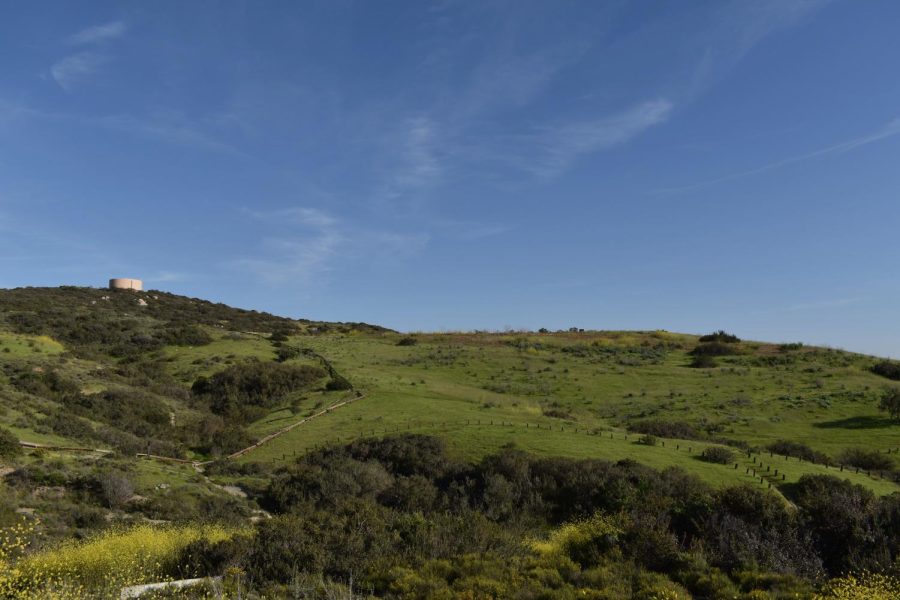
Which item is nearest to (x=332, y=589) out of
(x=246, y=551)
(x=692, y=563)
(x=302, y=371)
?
(x=246, y=551)

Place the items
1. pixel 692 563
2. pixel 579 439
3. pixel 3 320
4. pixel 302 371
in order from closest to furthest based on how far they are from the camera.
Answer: pixel 692 563 < pixel 579 439 < pixel 302 371 < pixel 3 320

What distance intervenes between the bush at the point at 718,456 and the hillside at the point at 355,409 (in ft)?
0.28

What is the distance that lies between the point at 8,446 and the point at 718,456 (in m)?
26.8

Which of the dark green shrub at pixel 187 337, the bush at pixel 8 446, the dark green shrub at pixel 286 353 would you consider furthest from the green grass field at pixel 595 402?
the dark green shrub at pixel 187 337

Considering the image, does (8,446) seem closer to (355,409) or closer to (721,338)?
(355,409)

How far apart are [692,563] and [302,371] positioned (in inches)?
1395

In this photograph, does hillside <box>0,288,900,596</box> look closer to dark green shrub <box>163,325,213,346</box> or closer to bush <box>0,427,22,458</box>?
dark green shrub <box>163,325,213,346</box>

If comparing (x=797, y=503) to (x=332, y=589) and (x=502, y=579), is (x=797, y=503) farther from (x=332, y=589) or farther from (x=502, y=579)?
(x=332, y=589)

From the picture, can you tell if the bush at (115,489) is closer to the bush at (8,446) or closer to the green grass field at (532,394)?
the bush at (8,446)

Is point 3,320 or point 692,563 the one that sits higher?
point 3,320

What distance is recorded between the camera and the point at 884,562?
12219 millimetres

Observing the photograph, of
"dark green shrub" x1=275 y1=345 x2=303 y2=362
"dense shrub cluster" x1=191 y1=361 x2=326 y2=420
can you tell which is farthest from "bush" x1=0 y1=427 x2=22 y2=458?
"dark green shrub" x1=275 y1=345 x2=303 y2=362

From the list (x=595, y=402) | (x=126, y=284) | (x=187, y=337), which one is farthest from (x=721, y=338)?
(x=126, y=284)

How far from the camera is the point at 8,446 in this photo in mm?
20531
